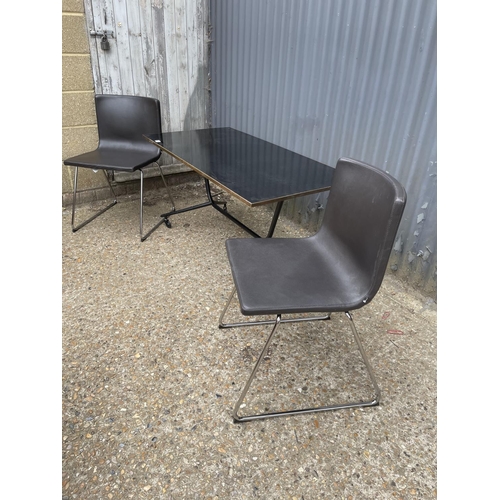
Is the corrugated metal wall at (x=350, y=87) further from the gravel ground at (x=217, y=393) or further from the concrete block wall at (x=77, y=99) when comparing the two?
the concrete block wall at (x=77, y=99)

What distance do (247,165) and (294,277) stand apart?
0.84 metres

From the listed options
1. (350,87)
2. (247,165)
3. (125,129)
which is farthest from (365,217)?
(125,129)

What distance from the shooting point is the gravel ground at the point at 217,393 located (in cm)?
125

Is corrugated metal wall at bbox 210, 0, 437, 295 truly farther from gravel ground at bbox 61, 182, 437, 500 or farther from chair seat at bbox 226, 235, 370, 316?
chair seat at bbox 226, 235, 370, 316

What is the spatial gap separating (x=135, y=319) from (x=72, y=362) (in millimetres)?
365

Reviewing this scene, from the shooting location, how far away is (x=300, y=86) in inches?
98.9

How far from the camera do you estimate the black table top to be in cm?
166

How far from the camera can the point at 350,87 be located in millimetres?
2193

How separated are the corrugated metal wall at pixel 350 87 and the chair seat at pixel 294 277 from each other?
81 cm

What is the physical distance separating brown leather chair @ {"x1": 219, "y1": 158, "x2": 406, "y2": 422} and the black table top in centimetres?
21

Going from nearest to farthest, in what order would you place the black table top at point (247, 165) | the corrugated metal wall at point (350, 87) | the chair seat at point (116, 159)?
the black table top at point (247, 165) → the corrugated metal wall at point (350, 87) → the chair seat at point (116, 159)

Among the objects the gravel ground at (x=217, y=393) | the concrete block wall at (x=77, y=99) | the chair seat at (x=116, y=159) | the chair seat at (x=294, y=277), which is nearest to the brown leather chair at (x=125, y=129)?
the chair seat at (x=116, y=159)

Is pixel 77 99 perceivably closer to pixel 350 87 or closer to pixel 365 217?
pixel 350 87

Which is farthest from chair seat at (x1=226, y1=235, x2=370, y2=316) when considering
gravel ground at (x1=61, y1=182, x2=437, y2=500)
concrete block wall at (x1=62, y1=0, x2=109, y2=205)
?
concrete block wall at (x1=62, y1=0, x2=109, y2=205)
